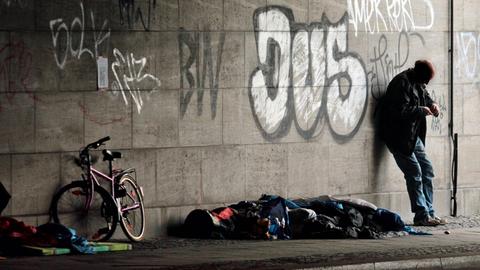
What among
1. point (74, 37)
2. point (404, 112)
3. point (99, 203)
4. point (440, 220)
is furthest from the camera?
point (440, 220)

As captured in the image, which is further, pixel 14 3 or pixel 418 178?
pixel 418 178

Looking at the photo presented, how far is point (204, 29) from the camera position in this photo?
14539 millimetres

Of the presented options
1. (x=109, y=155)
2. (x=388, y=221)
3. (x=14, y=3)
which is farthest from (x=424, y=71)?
(x=14, y=3)

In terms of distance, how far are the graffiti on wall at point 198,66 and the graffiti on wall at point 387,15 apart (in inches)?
85.4

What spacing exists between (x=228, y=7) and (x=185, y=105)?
→ 1263 mm

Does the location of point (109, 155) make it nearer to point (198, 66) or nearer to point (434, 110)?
point (198, 66)

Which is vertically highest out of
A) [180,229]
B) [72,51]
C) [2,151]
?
[72,51]

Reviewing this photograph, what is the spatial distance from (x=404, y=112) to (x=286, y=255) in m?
3.85

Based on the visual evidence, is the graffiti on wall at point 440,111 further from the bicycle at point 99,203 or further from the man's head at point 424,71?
the bicycle at point 99,203

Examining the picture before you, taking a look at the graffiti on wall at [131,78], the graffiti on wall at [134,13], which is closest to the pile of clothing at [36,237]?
the graffiti on wall at [131,78]

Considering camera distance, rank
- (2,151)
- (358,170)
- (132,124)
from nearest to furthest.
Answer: (2,151) → (132,124) → (358,170)

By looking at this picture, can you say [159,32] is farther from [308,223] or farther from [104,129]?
[308,223]

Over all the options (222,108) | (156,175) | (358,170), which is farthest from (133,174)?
(358,170)

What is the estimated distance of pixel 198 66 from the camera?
14531mm
